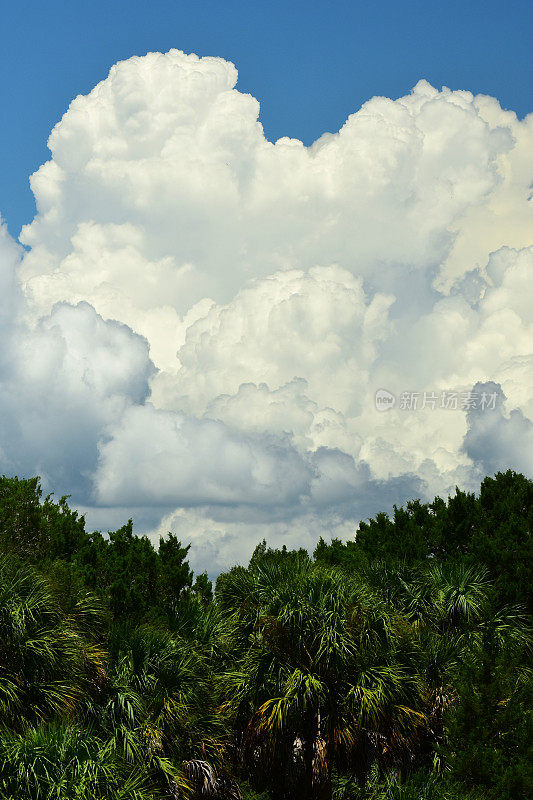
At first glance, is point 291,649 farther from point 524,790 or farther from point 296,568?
point 524,790

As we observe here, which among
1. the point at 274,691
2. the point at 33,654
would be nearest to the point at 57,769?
the point at 33,654

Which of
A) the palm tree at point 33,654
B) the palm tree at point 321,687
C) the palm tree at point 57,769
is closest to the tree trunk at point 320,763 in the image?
the palm tree at point 321,687

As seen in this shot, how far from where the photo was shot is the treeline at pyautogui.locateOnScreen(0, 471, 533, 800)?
58.9 ft

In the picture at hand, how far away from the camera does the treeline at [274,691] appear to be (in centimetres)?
1795

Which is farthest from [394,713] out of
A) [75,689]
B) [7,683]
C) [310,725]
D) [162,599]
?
[162,599]

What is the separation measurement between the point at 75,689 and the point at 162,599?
11.8 m

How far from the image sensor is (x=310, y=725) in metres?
20.3

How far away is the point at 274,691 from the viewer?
67.5ft

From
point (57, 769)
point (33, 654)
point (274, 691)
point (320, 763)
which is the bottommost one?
point (320, 763)

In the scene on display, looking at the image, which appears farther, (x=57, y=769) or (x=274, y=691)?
(x=274, y=691)

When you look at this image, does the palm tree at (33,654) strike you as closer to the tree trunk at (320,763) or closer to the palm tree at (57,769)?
the palm tree at (57,769)

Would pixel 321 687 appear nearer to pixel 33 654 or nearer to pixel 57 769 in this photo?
pixel 33 654

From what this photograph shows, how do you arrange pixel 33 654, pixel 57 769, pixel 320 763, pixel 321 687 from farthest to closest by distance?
pixel 320 763 < pixel 321 687 < pixel 33 654 < pixel 57 769

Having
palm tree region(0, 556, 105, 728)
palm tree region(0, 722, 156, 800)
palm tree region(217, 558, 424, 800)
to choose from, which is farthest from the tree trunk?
palm tree region(0, 556, 105, 728)
